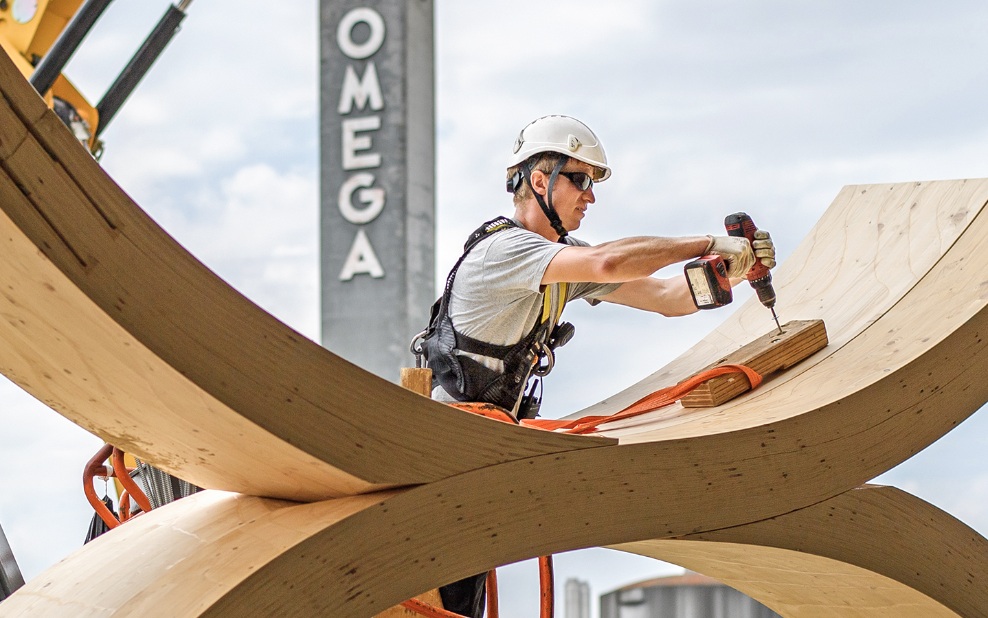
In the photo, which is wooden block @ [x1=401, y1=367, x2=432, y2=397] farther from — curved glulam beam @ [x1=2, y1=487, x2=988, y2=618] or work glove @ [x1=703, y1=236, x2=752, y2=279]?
work glove @ [x1=703, y1=236, x2=752, y2=279]

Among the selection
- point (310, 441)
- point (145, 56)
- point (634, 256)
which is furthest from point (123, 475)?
point (145, 56)

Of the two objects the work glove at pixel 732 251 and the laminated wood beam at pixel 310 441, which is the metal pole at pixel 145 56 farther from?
the laminated wood beam at pixel 310 441

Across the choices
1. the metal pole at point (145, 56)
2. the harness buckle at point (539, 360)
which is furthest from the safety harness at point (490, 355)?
the metal pole at point (145, 56)

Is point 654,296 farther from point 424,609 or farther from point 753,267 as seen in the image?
point 424,609

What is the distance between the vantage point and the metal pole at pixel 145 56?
4969mm

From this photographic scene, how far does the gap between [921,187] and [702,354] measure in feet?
2.32

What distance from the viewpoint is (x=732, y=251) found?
2365mm

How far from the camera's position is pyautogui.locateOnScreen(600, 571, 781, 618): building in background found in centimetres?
455

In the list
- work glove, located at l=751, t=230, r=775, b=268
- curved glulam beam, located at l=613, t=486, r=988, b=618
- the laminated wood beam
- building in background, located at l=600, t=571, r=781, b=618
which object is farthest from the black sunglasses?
building in background, located at l=600, t=571, r=781, b=618

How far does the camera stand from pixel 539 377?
2773 mm

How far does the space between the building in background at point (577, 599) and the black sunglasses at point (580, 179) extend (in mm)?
2821

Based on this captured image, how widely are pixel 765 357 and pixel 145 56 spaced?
361 centimetres

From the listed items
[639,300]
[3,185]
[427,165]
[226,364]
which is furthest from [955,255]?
[427,165]

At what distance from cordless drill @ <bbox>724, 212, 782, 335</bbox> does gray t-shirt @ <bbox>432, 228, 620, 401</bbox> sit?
39 centimetres
